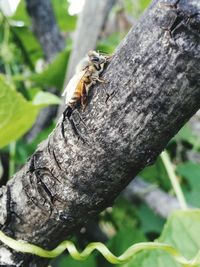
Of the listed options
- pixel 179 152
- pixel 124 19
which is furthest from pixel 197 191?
pixel 124 19

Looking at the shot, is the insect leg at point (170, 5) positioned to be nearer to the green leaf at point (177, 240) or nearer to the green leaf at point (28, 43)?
the green leaf at point (177, 240)

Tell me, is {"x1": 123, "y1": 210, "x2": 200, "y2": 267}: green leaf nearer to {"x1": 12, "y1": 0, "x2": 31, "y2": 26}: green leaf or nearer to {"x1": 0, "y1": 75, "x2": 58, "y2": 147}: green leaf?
{"x1": 0, "y1": 75, "x2": 58, "y2": 147}: green leaf

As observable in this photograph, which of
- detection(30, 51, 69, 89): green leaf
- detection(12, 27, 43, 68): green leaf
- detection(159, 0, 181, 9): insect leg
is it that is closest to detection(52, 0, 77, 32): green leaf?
detection(12, 27, 43, 68): green leaf

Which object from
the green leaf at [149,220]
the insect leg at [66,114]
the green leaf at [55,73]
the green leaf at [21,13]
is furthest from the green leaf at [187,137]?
the insect leg at [66,114]

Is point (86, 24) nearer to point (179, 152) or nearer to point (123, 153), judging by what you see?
point (179, 152)

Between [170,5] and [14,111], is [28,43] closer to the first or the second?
[14,111]

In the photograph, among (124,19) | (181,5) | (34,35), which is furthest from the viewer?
(124,19)

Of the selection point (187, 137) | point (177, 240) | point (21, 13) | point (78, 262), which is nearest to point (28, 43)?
point (21, 13)
